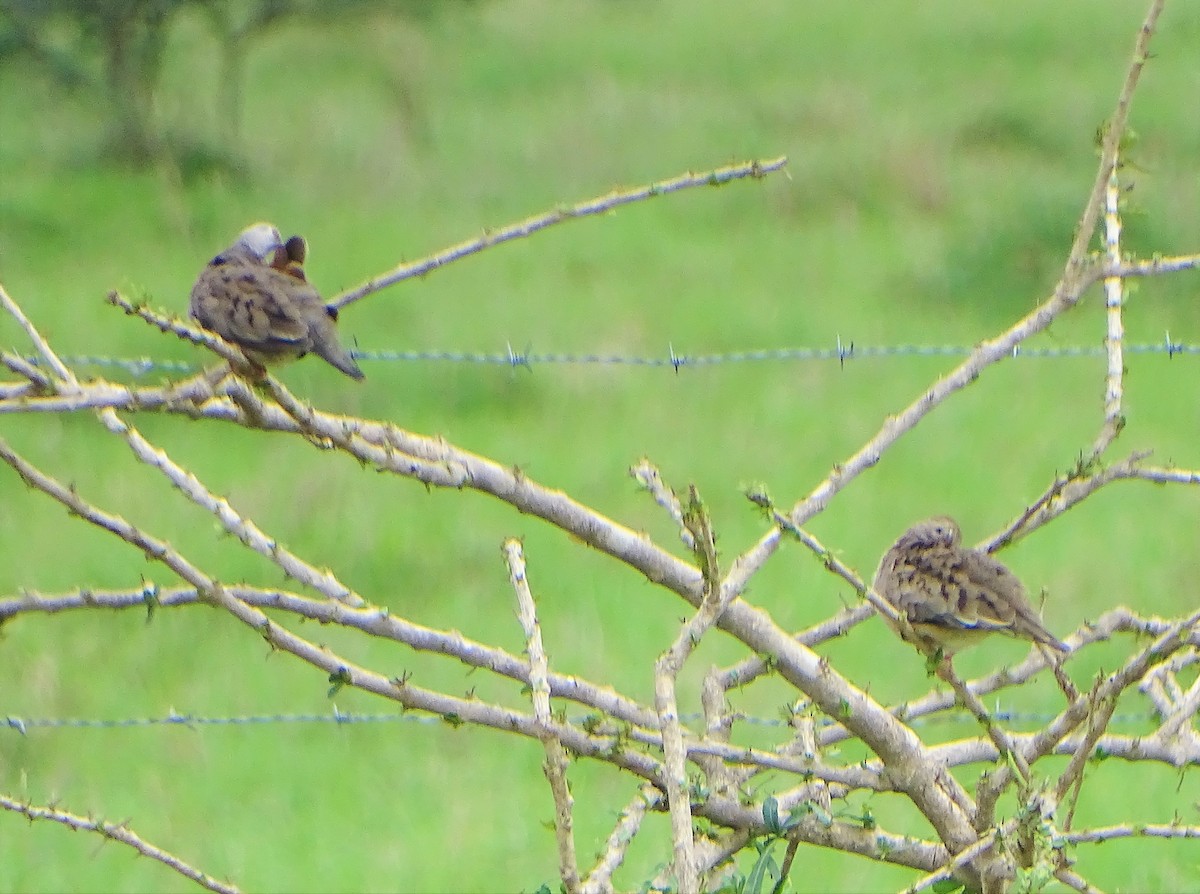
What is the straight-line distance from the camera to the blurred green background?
20.7ft

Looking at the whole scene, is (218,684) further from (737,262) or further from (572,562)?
(737,262)

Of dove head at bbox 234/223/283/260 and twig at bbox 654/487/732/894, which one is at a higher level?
dove head at bbox 234/223/283/260

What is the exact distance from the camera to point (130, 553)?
26.7 feet

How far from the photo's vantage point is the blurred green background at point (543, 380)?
6.31 meters

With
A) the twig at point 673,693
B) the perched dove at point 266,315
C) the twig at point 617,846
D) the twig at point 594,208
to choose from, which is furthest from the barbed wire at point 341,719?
the perched dove at point 266,315

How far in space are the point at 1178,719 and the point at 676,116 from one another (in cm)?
1474

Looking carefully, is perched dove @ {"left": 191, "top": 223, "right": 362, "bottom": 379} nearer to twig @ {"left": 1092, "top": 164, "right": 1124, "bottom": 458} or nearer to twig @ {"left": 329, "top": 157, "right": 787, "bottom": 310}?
twig @ {"left": 329, "top": 157, "right": 787, "bottom": 310}

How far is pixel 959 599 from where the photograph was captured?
3541 mm

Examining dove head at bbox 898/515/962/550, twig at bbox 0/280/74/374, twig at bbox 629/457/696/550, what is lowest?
twig at bbox 0/280/74/374

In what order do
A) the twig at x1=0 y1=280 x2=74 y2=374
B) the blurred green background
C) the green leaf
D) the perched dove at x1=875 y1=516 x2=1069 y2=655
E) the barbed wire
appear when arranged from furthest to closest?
the blurred green background → the perched dove at x1=875 y1=516 x2=1069 y2=655 → the barbed wire → the green leaf → the twig at x1=0 y1=280 x2=74 y2=374

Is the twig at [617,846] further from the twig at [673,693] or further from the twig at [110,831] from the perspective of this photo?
the twig at [110,831]

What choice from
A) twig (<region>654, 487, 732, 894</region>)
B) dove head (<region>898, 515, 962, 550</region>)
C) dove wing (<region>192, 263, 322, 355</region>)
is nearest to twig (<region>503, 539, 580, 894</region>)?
twig (<region>654, 487, 732, 894</region>)

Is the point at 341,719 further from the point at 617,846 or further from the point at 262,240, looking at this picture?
the point at 262,240

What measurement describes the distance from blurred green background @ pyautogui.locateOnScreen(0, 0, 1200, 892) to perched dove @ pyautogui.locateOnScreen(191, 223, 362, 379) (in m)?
0.95
